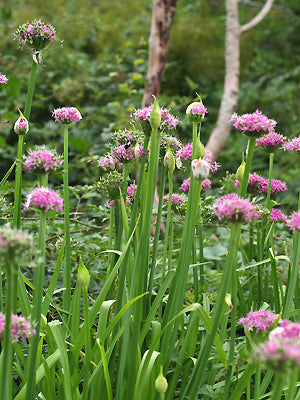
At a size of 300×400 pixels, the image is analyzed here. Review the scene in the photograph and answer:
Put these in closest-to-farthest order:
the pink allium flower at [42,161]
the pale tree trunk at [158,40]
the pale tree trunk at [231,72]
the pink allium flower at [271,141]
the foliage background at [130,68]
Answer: the pink allium flower at [42,161] → the pink allium flower at [271,141] → the pale tree trunk at [158,40] → the pale tree trunk at [231,72] → the foliage background at [130,68]

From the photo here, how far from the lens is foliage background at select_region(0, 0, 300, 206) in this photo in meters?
4.21

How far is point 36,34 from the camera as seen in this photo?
1138mm

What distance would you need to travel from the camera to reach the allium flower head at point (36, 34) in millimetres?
1131

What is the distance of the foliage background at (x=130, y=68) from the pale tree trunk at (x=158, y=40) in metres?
0.50

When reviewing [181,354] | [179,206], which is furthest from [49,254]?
[181,354]

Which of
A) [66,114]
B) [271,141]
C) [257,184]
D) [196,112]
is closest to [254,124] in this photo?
[196,112]

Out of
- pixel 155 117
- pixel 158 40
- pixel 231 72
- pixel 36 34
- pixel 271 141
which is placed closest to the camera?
pixel 155 117

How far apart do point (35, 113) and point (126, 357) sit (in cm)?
383

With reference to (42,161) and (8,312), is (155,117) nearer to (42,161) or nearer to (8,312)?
(42,161)

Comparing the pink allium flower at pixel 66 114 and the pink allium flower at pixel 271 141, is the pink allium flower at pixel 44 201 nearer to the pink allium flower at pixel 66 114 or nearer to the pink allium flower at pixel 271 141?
the pink allium flower at pixel 66 114

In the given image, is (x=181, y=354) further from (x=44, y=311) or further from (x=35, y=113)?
(x=35, y=113)

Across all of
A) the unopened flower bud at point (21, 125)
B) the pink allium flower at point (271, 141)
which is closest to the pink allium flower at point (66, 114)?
the unopened flower bud at point (21, 125)

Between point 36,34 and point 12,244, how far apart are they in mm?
675

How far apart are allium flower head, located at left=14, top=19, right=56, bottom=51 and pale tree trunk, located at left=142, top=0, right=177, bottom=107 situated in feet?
6.14
